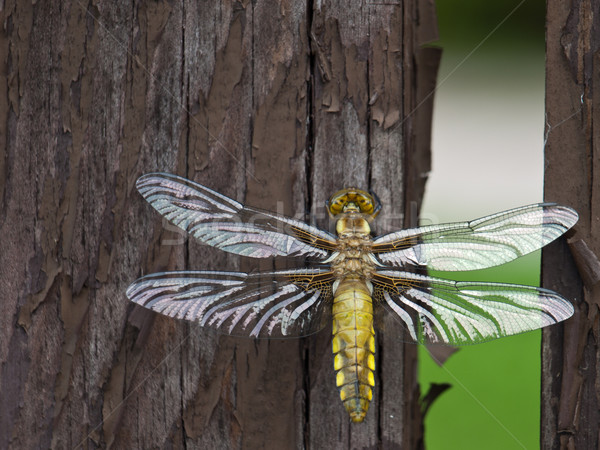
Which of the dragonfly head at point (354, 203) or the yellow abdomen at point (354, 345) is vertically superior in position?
the dragonfly head at point (354, 203)

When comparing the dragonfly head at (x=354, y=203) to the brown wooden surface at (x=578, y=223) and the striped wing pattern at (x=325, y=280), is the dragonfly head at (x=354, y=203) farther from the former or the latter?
the brown wooden surface at (x=578, y=223)

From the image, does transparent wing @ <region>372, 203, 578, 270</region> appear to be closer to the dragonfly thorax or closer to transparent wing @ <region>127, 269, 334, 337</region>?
the dragonfly thorax

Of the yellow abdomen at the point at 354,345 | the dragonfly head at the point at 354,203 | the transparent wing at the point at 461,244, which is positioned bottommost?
the yellow abdomen at the point at 354,345

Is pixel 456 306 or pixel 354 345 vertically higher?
pixel 456 306

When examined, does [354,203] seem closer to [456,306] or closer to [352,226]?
[352,226]

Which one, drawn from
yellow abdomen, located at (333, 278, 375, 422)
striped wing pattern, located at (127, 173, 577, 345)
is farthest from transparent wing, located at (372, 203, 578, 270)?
yellow abdomen, located at (333, 278, 375, 422)

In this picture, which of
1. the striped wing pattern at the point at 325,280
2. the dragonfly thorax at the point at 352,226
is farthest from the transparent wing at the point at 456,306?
the dragonfly thorax at the point at 352,226

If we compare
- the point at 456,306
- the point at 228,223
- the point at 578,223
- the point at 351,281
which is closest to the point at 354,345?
the point at 351,281
